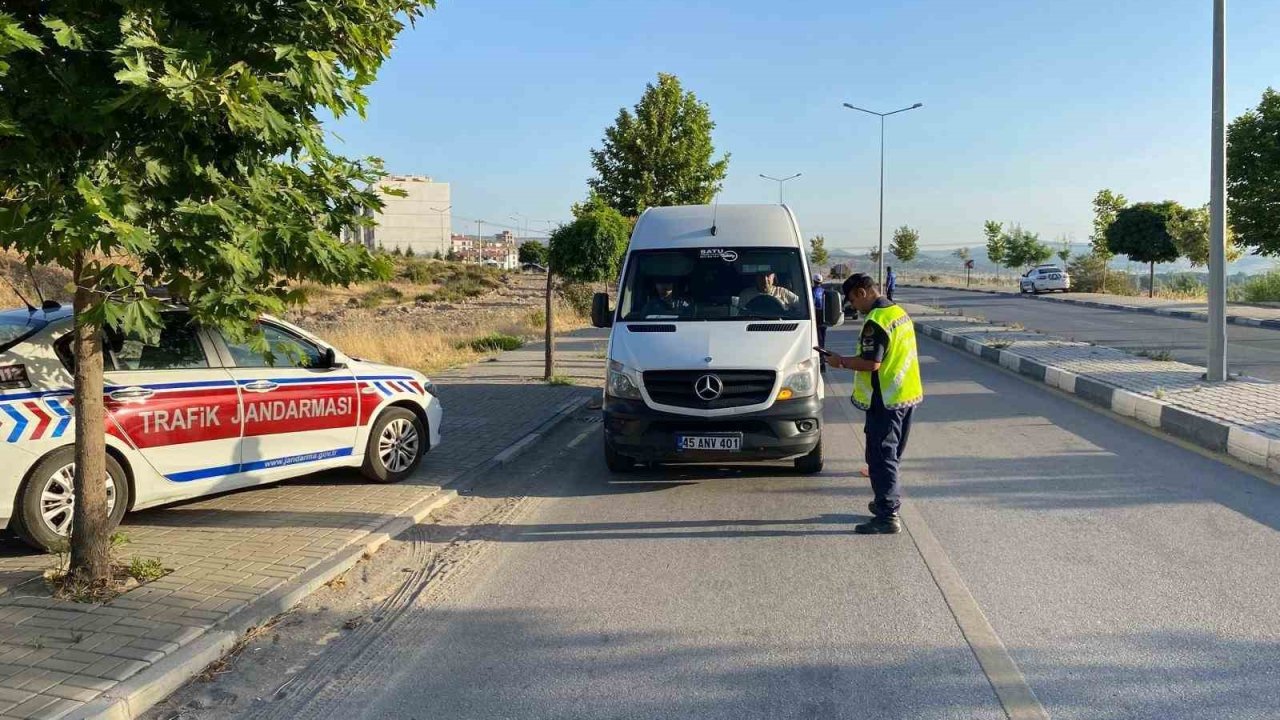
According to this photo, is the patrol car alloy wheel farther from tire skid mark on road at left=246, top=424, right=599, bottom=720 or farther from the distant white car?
the distant white car

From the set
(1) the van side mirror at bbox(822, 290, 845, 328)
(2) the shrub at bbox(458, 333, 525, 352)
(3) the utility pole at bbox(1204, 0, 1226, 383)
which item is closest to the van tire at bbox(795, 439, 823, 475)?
(1) the van side mirror at bbox(822, 290, 845, 328)

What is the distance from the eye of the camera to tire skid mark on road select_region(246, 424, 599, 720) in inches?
155

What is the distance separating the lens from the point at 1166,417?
32.5 feet

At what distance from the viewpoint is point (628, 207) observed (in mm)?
25484

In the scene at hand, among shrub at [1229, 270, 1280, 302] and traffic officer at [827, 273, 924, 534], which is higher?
shrub at [1229, 270, 1280, 302]

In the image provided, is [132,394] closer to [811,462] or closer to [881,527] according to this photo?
[881,527]

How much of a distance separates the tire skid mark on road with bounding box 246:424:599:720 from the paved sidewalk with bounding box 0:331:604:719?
21.2 inches

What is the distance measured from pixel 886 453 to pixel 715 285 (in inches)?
113

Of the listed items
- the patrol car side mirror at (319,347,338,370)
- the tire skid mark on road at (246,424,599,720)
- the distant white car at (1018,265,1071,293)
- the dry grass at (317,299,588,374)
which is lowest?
the tire skid mark on road at (246,424,599,720)

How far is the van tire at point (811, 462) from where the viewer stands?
25.9ft

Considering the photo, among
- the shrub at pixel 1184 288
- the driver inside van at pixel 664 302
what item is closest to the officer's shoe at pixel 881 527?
the driver inside van at pixel 664 302

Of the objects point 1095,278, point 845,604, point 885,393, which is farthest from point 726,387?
point 1095,278

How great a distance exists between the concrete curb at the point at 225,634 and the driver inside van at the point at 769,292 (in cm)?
322

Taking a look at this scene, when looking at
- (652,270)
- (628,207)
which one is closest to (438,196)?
(628,207)
